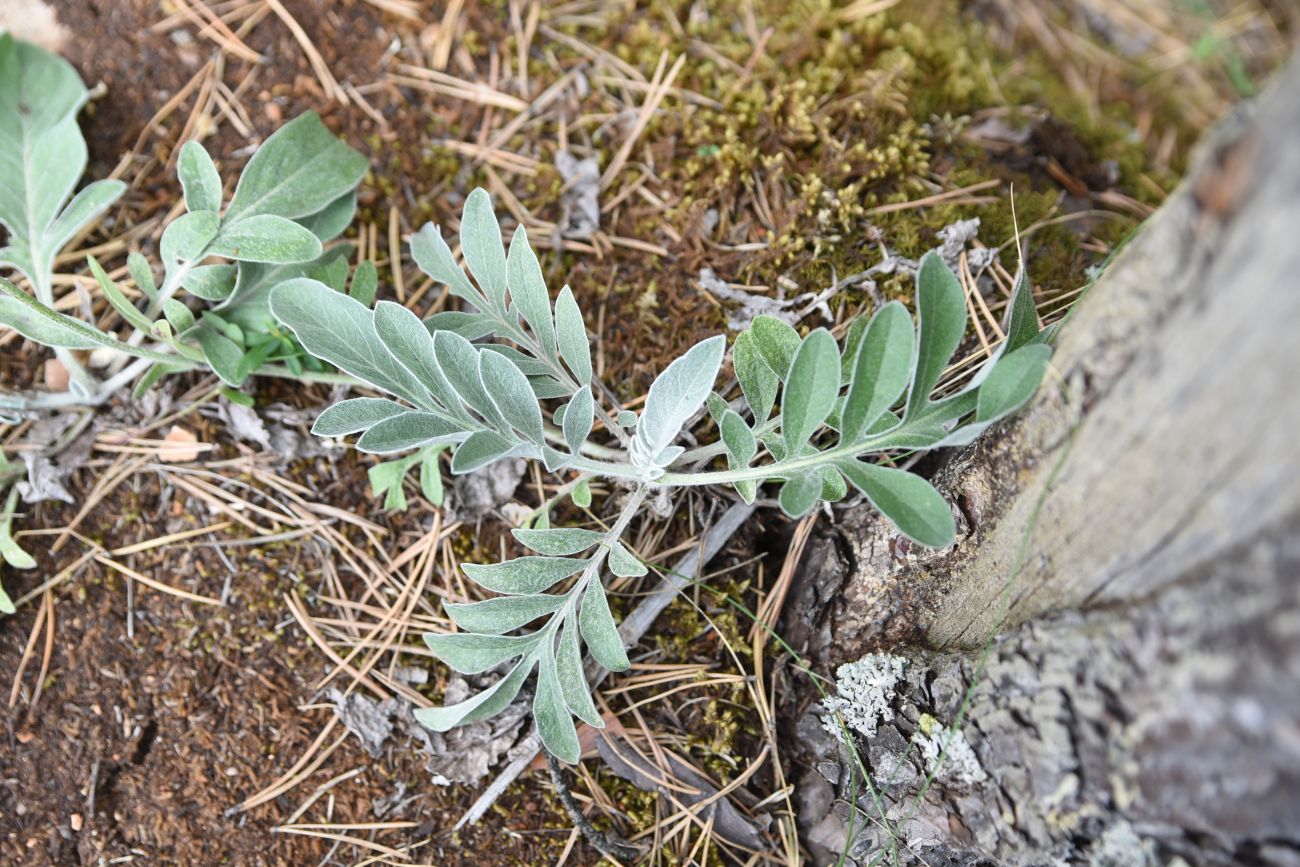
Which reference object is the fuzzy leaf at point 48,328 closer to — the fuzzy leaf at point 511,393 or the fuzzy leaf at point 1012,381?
the fuzzy leaf at point 511,393

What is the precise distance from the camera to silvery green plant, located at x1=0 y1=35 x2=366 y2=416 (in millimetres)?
1811

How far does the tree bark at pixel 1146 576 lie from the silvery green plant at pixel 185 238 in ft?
4.61

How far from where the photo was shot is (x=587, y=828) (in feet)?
5.87

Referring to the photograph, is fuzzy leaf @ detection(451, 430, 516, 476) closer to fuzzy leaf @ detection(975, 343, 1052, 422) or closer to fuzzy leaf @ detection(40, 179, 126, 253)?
fuzzy leaf @ detection(975, 343, 1052, 422)

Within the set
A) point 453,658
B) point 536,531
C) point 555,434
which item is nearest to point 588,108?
point 555,434

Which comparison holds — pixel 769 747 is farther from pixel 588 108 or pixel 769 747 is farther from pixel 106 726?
pixel 588 108

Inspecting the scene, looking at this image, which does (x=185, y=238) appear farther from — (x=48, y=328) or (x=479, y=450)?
(x=479, y=450)

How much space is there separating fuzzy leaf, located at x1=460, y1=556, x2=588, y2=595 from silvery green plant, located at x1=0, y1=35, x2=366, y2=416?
2.32 ft

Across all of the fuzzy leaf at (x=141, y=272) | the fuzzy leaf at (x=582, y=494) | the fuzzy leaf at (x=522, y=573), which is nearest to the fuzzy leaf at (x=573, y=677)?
the fuzzy leaf at (x=522, y=573)

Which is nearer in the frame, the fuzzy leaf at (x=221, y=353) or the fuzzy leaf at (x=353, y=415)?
the fuzzy leaf at (x=353, y=415)

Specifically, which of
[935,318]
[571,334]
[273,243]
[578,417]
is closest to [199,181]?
[273,243]

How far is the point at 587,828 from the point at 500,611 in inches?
20.3

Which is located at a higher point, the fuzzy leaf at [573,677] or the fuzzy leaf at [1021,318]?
the fuzzy leaf at [1021,318]

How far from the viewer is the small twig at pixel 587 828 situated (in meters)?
1.79
